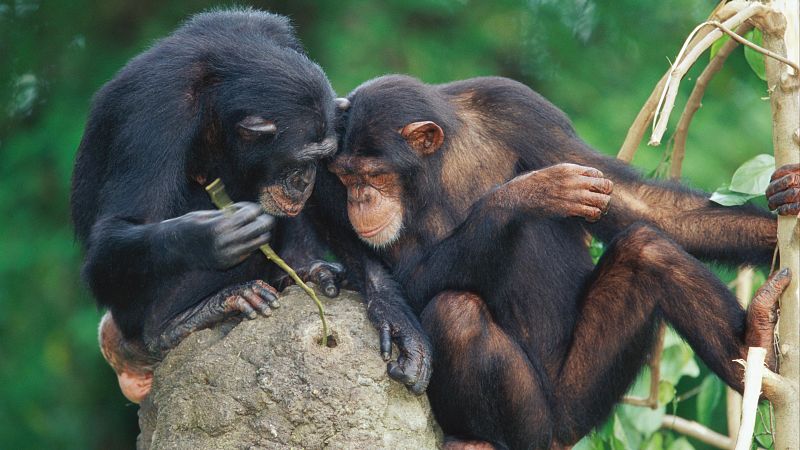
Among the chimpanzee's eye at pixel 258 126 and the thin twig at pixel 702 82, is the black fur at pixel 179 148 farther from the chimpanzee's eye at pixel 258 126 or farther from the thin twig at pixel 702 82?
the thin twig at pixel 702 82

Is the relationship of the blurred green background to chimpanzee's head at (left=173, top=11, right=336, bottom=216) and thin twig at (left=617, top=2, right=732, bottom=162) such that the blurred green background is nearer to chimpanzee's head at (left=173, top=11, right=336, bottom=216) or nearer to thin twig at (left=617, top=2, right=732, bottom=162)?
thin twig at (left=617, top=2, right=732, bottom=162)

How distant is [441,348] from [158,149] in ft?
5.40

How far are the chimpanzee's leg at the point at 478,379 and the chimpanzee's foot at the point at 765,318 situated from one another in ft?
3.38

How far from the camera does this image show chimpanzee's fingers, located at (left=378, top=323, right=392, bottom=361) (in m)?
4.89

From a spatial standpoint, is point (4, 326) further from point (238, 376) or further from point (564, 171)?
point (564, 171)

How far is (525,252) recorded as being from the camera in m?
5.59

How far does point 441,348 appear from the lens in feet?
16.8

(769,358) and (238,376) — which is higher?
(769,358)

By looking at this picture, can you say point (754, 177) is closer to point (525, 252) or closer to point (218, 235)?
point (525, 252)

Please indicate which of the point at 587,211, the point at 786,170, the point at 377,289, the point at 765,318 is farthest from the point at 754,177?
the point at 377,289

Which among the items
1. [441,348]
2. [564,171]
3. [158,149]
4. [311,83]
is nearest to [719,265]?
[564,171]

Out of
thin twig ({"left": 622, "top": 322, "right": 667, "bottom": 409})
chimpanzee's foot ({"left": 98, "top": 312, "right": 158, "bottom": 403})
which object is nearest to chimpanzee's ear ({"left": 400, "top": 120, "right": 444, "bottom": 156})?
thin twig ({"left": 622, "top": 322, "right": 667, "bottom": 409})

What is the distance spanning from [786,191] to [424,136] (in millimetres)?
1767

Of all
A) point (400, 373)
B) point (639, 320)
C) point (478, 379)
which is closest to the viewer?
point (400, 373)
